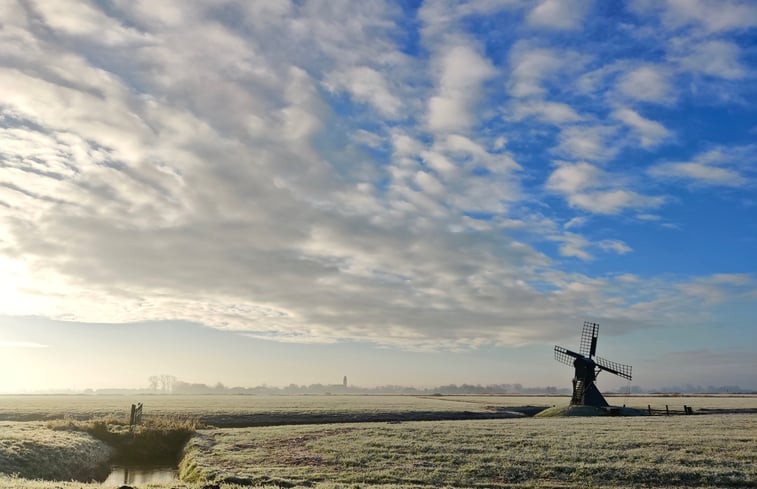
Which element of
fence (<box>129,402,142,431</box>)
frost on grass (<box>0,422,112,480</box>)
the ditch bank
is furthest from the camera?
fence (<box>129,402,142,431</box>)

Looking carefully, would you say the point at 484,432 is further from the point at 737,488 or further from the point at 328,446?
the point at 737,488

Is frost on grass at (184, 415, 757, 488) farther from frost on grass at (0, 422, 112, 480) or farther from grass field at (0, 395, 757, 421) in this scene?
grass field at (0, 395, 757, 421)

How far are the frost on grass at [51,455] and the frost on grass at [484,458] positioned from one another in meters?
6.57

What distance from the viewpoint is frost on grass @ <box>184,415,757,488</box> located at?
25797 mm

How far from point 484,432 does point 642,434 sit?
12.5 m

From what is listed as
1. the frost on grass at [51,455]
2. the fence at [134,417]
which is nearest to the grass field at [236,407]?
the fence at [134,417]

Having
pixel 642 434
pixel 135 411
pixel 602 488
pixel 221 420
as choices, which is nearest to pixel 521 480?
pixel 602 488

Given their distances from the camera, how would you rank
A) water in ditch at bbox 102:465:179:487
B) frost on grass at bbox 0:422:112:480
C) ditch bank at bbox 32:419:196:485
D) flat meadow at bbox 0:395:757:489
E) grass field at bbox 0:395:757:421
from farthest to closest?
grass field at bbox 0:395:757:421
ditch bank at bbox 32:419:196:485
water in ditch at bbox 102:465:179:487
frost on grass at bbox 0:422:112:480
flat meadow at bbox 0:395:757:489

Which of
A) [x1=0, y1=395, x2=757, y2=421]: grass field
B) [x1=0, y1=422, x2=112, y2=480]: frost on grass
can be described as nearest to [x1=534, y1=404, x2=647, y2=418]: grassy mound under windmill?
[x1=0, y1=395, x2=757, y2=421]: grass field

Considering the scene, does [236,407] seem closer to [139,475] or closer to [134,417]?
[134,417]

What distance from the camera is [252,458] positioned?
32344 mm

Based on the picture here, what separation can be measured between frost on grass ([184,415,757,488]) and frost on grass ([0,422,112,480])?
657cm

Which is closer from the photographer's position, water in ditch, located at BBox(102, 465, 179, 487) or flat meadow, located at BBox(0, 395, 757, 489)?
flat meadow, located at BBox(0, 395, 757, 489)

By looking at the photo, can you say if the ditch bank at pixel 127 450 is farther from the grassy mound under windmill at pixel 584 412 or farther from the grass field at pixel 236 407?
the grassy mound under windmill at pixel 584 412
